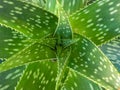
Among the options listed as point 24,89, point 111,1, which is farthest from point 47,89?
point 111,1

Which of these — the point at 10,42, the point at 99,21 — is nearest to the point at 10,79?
the point at 10,42

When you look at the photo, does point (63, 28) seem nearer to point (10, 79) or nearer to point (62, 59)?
point (62, 59)

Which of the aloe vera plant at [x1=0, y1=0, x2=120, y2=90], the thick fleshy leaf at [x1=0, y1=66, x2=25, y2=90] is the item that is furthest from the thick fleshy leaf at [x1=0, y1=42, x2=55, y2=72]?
the thick fleshy leaf at [x1=0, y1=66, x2=25, y2=90]

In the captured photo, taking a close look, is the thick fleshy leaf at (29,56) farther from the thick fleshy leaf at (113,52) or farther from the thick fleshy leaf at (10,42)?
the thick fleshy leaf at (113,52)

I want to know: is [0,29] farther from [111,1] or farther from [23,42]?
[111,1]

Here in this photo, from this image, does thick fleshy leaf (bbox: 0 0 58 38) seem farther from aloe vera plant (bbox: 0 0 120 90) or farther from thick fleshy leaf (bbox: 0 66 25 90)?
thick fleshy leaf (bbox: 0 66 25 90)

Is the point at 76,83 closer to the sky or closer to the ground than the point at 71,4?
closer to the ground

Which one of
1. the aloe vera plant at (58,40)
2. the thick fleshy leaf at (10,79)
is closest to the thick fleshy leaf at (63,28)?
the aloe vera plant at (58,40)
